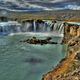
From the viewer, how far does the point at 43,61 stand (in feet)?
85.2

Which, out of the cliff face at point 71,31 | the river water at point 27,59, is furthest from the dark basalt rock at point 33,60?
the cliff face at point 71,31

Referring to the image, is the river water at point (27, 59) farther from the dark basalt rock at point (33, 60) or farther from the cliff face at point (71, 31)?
the cliff face at point (71, 31)

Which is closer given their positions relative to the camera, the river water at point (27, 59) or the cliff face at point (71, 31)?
the river water at point (27, 59)

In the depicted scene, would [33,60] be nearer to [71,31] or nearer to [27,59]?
[27,59]

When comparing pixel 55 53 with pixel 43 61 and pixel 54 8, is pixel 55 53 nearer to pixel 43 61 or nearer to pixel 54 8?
pixel 43 61

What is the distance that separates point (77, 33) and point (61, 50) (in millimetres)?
6792

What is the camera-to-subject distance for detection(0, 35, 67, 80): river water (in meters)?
21.7

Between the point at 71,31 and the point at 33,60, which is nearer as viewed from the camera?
the point at 33,60

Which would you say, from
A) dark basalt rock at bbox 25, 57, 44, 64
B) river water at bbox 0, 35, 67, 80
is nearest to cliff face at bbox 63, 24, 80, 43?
river water at bbox 0, 35, 67, 80

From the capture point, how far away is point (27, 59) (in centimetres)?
2678

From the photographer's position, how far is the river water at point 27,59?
21.7 meters

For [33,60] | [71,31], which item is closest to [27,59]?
[33,60]

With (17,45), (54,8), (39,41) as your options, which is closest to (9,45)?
(17,45)

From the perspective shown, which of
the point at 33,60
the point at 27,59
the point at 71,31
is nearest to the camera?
the point at 33,60
